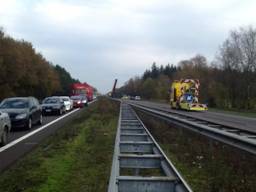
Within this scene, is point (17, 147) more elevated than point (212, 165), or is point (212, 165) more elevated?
point (212, 165)

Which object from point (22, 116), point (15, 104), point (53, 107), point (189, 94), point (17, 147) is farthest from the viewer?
point (189, 94)

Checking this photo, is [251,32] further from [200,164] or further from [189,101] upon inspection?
[200,164]

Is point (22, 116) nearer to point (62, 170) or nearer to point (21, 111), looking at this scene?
point (21, 111)

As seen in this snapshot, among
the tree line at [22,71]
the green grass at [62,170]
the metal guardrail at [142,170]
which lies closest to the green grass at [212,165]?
the metal guardrail at [142,170]

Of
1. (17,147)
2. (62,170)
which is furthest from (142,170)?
(17,147)

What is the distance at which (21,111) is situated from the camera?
22328 millimetres

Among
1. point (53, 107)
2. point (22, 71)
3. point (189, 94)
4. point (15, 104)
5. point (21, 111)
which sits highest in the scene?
point (22, 71)

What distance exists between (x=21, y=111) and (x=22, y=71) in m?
57.1

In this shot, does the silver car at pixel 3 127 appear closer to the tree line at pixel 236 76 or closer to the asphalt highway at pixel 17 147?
the asphalt highway at pixel 17 147

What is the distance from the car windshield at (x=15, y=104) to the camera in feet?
76.4

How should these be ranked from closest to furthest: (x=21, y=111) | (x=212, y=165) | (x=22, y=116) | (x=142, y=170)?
(x=142, y=170) < (x=212, y=165) < (x=22, y=116) < (x=21, y=111)

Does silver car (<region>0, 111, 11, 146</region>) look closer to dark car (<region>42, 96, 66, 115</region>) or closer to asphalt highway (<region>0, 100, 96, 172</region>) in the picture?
asphalt highway (<region>0, 100, 96, 172</region>)

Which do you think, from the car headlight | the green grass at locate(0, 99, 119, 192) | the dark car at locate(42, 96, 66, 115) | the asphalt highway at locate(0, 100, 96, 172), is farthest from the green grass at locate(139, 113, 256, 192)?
the dark car at locate(42, 96, 66, 115)

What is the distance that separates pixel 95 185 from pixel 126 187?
1849 millimetres
